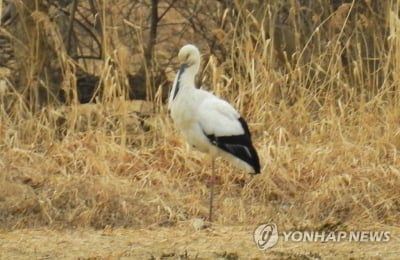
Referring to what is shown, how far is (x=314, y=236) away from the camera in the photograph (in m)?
8.58

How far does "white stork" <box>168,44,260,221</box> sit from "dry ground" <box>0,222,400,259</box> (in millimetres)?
441

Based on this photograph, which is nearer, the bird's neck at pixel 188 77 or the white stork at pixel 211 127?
the white stork at pixel 211 127

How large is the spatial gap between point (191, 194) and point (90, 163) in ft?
2.61

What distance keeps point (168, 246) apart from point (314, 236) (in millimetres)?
958

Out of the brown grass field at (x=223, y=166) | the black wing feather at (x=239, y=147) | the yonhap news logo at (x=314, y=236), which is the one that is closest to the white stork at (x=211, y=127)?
the black wing feather at (x=239, y=147)

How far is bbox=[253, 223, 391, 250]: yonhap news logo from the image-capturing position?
8.48 meters

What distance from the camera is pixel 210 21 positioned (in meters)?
12.0

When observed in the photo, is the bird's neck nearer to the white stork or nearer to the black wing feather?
the white stork

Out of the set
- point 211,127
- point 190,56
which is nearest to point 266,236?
point 211,127

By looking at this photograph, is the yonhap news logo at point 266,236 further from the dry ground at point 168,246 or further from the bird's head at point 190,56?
the bird's head at point 190,56

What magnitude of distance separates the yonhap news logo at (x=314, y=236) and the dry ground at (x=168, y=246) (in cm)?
5

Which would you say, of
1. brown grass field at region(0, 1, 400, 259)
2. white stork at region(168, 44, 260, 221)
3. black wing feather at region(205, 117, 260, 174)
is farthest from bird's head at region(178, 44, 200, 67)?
brown grass field at region(0, 1, 400, 259)

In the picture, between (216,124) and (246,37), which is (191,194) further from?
(246,37)

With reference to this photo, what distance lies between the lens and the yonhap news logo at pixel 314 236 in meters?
8.48
